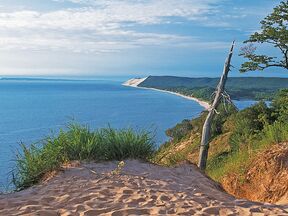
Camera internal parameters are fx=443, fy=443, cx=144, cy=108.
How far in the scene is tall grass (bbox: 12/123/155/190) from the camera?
7359 millimetres

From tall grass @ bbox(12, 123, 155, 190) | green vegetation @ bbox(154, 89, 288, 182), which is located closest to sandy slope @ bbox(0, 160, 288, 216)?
tall grass @ bbox(12, 123, 155, 190)

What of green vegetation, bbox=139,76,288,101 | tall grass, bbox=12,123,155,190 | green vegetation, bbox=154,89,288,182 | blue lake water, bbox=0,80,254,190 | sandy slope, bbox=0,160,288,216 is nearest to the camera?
sandy slope, bbox=0,160,288,216

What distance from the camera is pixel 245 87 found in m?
118

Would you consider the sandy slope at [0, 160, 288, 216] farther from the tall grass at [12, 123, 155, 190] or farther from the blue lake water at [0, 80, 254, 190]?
the blue lake water at [0, 80, 254, 190]

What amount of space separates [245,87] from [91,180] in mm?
114796

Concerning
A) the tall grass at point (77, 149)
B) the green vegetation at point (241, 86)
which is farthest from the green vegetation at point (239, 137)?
the green vegetation at point (241, 86)

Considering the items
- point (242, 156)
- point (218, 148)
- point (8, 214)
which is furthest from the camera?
point (218, 148)

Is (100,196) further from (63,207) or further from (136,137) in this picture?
(136,137)

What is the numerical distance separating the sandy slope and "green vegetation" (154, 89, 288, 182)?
1791mm

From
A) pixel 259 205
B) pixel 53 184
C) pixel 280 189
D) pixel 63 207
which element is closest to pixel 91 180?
pixel 53 184

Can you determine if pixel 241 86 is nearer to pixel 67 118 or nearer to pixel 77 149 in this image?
pixel 67 118

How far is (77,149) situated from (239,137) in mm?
11292

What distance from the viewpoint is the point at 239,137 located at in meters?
17.9

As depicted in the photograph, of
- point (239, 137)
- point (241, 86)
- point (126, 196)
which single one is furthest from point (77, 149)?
point (241, 86)
